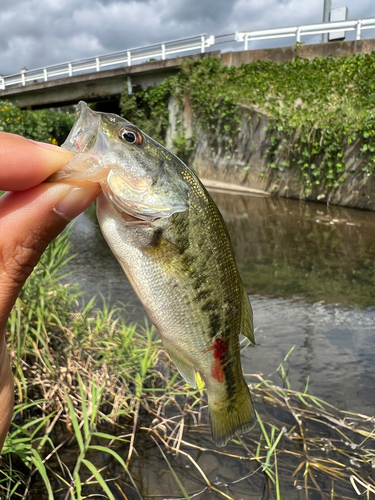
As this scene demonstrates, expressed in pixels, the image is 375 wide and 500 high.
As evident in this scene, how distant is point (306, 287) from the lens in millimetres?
6211

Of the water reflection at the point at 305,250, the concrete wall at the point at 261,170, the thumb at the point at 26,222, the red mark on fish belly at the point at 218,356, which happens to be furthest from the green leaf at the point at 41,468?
the concrete wall at the point at 261,170

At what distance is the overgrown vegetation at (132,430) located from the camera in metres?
2.67

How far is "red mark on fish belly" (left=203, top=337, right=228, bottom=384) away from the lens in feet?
6.05

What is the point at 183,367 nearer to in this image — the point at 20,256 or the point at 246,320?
the point at 246,320

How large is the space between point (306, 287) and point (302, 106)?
718 centimetres

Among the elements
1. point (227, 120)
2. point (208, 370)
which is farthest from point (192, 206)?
point (227, 120)

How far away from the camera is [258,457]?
2898mm

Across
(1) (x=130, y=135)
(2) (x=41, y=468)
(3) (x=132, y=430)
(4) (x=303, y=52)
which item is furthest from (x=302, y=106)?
(2) (x=41, y=468)

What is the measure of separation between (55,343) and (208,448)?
4.86ft

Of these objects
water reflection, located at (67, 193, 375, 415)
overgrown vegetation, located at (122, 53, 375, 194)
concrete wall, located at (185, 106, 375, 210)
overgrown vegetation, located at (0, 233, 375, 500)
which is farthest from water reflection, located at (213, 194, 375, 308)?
overgrown vegetation, located at (0, 233, 375, 500)

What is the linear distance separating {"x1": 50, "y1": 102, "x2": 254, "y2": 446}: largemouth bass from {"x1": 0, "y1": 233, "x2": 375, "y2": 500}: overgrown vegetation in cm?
128

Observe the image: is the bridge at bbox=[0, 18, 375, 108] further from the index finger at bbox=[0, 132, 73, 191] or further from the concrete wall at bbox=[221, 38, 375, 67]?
the index finger at bbox=[0, 132, 73, 191]

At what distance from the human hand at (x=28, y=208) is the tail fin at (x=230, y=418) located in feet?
3.39

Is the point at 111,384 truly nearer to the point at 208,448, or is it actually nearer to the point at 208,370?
the point at 208,448
